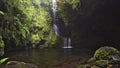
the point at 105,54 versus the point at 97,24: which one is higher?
the point at 97,24

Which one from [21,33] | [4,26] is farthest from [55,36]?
[4,26]

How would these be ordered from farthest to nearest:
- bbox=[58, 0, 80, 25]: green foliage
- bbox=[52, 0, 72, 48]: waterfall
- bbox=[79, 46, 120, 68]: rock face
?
1. bbox=[52, 0, 72, 48]: waterfall
2. bbox=[58, 0, 80, 25]: green foliage
3. bbox=[79, 46, 120, 68]: rock face

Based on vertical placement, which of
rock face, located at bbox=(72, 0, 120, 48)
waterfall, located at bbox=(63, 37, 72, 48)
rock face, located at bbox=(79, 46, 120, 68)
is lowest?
rock face, located at bbox=(79, 46, 120, 68)

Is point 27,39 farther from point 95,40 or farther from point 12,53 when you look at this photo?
point 95,40

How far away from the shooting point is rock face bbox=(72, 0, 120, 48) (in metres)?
15.9

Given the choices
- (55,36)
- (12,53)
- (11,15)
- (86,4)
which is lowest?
(12,53)

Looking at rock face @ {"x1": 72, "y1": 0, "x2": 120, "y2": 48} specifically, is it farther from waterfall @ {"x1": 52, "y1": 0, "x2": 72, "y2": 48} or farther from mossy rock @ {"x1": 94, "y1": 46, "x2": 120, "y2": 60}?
mossy rock @ {"x1": 94, "y1": 46, "x2": 120, "y2": 60}

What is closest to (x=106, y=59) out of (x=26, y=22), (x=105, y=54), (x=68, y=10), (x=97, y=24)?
→ (x=105, y=54)

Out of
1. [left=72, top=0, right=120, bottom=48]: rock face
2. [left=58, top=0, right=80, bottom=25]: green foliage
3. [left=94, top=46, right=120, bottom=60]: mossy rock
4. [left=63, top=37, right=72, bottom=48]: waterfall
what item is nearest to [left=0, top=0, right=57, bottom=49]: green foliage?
[left=63, top=37, right=72, bottom=48]: waterfall

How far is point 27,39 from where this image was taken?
53.0 feet

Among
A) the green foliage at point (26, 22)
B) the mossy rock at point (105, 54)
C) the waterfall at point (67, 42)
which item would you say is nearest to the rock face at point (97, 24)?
the waterfall at point (67, 42)

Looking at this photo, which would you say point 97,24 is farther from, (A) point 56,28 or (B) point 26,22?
(B) point 26,22

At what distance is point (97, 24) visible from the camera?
16812 mm

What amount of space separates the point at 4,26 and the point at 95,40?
24.4 ft
